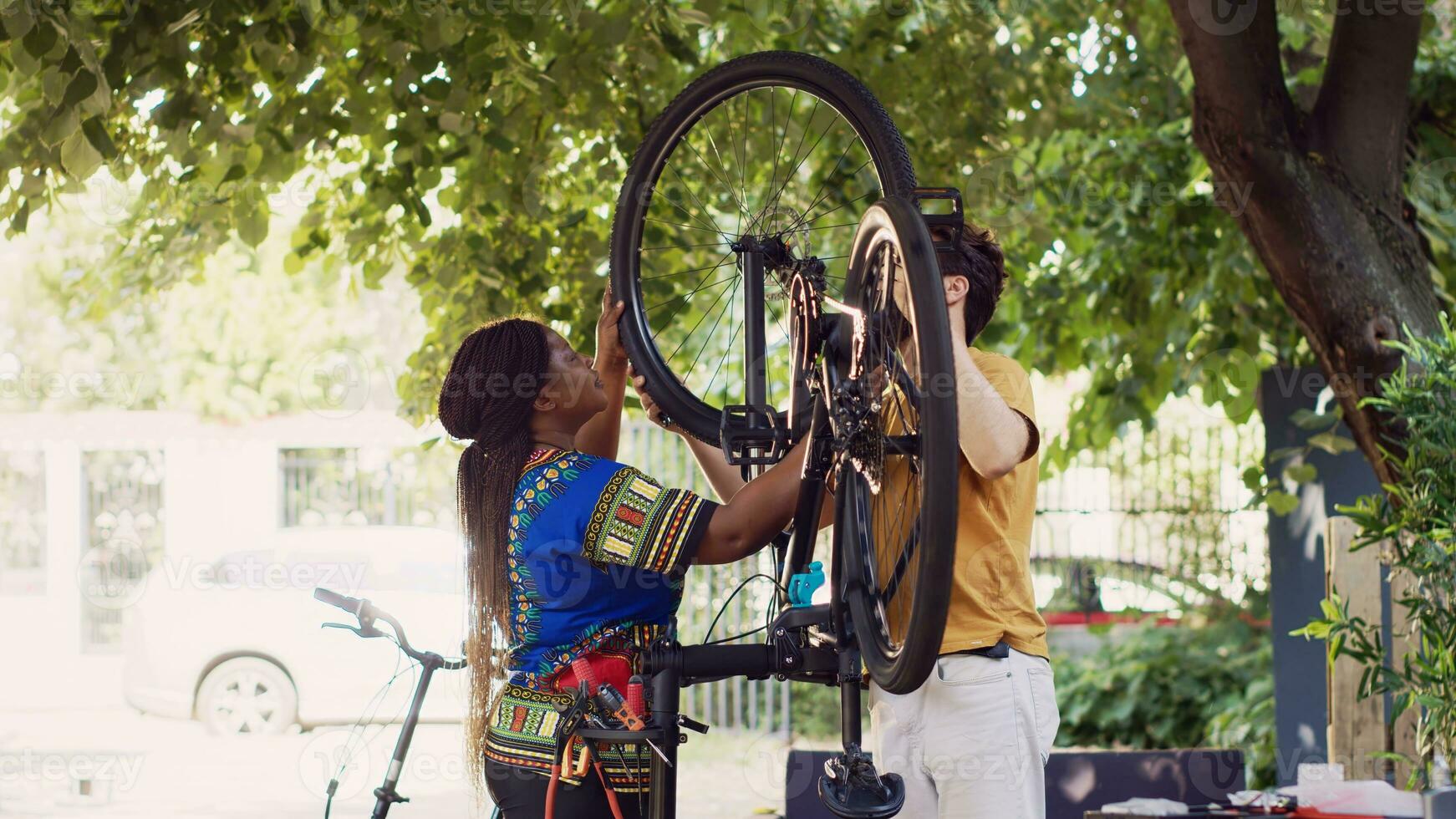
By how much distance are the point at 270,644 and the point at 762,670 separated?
616cm

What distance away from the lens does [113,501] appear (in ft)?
35.3

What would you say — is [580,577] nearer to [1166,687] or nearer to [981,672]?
[981,672]

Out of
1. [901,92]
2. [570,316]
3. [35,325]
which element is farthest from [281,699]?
[35,325]

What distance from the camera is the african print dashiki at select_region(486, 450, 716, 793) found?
6.01 feet

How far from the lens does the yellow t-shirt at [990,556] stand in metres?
1.77

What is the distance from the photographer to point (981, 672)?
5.81ft

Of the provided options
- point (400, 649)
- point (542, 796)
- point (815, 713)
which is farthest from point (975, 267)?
point (815, 713)

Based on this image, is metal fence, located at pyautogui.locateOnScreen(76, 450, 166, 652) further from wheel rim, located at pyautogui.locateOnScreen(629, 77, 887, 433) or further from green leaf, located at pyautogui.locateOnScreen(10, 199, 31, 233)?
green leaf, located at pyautogui.locateOnScreen(10, 199, 31, 233)

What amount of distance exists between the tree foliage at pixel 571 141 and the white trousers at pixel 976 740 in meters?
1.90

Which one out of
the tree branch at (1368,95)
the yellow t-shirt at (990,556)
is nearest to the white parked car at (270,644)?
the tree branch at (1368,95)

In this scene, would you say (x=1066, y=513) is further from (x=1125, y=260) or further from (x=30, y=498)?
(x=30, y=498)

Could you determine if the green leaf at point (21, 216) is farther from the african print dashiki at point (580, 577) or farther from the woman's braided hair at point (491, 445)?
the african print dashiki at point (580, 577)

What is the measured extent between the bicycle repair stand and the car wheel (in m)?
6.12

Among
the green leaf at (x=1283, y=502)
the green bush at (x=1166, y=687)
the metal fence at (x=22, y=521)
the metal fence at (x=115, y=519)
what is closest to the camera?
the green leaf at (x=1283, y=502)
